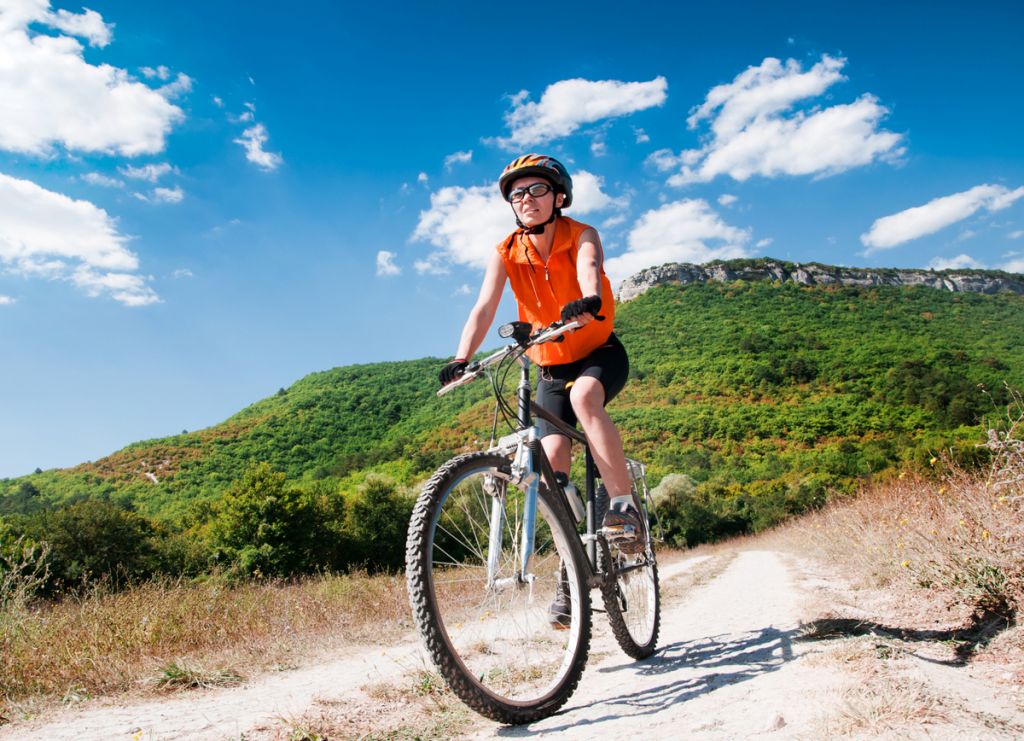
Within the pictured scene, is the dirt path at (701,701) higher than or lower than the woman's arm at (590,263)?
lower

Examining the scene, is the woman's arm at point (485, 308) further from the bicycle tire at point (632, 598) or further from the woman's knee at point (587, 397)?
the bicycle tire at point (632, 598)

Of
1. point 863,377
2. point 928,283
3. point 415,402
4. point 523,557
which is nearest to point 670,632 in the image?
point 523,557

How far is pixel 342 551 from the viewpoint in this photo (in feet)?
133

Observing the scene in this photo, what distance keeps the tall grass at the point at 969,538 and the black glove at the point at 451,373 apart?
3161 mm

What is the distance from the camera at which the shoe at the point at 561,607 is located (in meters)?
2.73

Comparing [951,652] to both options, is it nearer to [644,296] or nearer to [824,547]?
[824,547]

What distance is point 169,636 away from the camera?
14.2 ft

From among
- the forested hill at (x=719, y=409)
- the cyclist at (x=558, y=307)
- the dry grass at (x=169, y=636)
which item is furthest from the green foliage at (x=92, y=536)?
the cyclist at (x=558, y=307)

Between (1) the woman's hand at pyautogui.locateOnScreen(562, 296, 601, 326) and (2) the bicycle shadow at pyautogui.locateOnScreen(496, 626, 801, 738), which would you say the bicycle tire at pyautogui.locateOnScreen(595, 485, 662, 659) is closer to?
(2) the bicycle shadow at pyautogui.locateOnScreen(496, 626, 801, 738)

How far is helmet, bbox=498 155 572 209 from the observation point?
10.2 ft

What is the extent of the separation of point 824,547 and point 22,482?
101 m

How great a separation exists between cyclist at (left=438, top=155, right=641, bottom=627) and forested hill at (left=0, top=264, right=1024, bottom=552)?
140 feet

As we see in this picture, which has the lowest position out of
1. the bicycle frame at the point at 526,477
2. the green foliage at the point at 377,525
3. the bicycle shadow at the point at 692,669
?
the green foliage at the point at 377,525

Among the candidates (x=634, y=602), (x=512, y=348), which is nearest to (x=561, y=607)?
(x=634, y=602)
